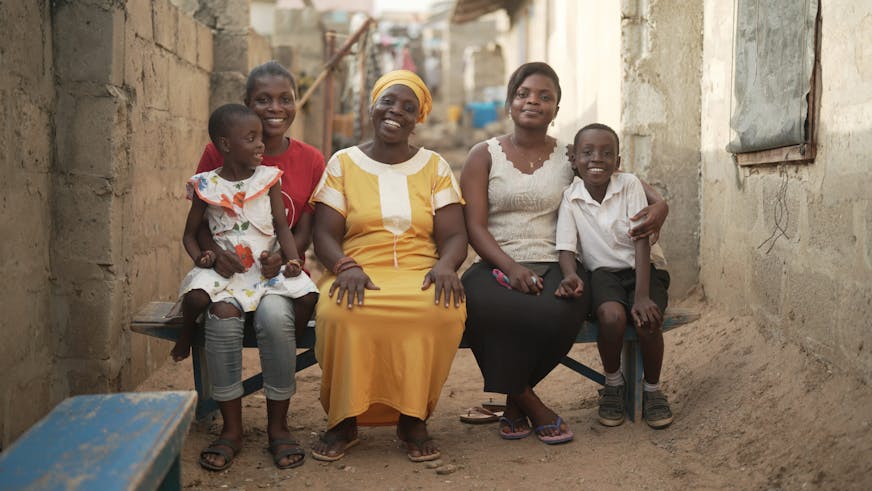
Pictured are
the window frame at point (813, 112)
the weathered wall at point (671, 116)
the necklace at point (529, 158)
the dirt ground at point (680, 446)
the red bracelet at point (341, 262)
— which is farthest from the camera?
the weathered wall at point (671, 116)

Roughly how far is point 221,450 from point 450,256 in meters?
1.21

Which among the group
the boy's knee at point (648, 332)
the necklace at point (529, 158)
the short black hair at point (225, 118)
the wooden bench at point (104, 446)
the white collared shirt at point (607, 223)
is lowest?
the wooden bench at point (104, 446)

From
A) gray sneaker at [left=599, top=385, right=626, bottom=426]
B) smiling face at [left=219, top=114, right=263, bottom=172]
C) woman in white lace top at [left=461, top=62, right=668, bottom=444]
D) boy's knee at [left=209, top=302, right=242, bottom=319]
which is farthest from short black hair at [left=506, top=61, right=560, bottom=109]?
boy's knee at [left=209, top=302, right=242, bottom=319]

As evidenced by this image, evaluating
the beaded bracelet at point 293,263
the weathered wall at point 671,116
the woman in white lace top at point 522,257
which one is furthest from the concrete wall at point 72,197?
the weathered wall at point 671,116

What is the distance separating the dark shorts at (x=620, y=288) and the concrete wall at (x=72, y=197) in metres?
2.11

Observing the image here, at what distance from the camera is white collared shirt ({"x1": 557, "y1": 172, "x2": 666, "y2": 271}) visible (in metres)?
3.71

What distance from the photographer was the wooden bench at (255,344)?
3.51 m

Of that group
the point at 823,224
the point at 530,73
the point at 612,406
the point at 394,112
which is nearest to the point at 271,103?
the point at 394,112

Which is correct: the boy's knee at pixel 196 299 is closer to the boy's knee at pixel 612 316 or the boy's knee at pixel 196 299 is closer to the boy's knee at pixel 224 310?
the boy's knee at pixel 224 310

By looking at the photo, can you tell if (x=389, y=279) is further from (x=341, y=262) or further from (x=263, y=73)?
(x=263, y=73)

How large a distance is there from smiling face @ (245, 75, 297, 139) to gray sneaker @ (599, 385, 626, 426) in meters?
1.88

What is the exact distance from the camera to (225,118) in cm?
338

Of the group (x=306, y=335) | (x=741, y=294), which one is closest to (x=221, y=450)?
(x=306, y=335)

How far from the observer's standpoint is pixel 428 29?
3067cm
